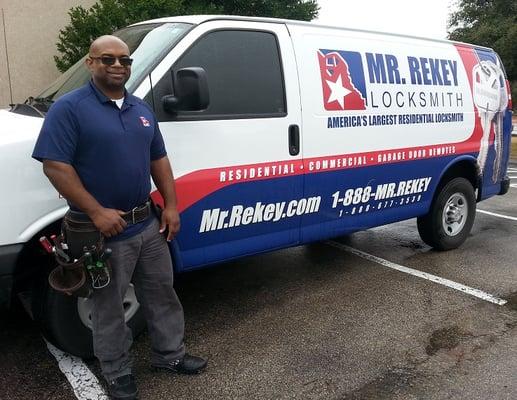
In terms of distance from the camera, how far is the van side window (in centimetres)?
328

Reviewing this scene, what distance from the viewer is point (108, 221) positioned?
240 cm

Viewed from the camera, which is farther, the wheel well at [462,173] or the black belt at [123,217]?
the wheel well at [462,173]

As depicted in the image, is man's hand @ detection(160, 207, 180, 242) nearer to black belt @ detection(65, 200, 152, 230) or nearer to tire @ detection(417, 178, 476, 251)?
black belt @ detection(65, 200, 152, 230)

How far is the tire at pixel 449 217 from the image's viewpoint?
5105 millimetres

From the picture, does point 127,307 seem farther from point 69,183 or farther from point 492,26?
point 492,26

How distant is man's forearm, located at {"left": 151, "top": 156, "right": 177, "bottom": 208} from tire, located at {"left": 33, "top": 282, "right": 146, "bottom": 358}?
799 mm

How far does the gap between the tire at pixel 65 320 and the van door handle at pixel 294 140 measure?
1689 millimetres

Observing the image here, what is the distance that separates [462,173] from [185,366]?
3.64 meters

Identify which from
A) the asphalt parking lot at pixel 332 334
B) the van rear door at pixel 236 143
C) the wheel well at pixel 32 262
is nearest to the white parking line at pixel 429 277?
the asphalt parking lot at pixel 332 334

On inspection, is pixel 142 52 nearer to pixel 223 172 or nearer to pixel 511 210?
pixel 223 172

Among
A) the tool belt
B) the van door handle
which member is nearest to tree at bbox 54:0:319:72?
the van door handle

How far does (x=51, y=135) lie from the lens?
2.25m

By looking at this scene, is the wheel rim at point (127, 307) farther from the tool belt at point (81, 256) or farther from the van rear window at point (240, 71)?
the van rear window at point (240, 71)

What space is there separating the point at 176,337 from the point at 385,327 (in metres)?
1.54
